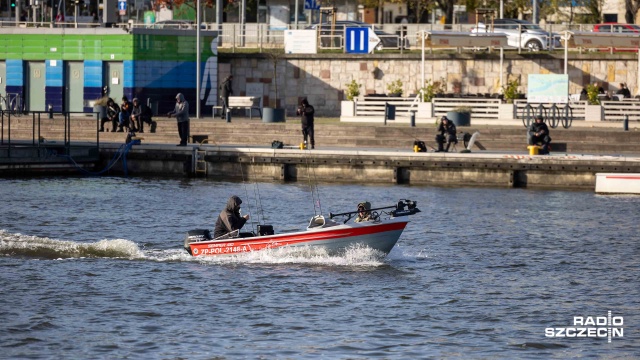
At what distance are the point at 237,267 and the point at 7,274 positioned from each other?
491cm

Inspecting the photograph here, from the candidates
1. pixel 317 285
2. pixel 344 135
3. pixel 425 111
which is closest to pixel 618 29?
pixel 425 111

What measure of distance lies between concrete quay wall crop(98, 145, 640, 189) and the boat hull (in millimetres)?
14112

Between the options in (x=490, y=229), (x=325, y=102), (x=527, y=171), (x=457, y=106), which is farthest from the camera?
(x=325, y=102)

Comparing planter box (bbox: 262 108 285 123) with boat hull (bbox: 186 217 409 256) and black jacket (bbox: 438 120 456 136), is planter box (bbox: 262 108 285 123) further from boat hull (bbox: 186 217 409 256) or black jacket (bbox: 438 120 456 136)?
boat hull (bbox: 186 217 409 256)

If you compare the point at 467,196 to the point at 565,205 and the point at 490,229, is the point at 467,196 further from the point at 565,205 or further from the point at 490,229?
the point at 490,229

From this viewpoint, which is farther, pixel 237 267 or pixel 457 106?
pixel 457 106

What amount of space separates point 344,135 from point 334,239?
20.6m

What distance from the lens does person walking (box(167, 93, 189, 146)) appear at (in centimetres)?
4447

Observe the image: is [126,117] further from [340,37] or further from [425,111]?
[340,37]

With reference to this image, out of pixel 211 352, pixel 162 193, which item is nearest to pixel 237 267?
pixel 211 352

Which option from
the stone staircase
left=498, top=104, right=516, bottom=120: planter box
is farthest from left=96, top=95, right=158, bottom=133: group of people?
left=498, top=104, right=516, bottom=120: planter box

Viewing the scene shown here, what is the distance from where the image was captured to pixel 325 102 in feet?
195

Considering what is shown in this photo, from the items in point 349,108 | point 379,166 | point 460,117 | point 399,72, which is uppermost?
point 399,72

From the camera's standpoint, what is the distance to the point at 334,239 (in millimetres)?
27188
